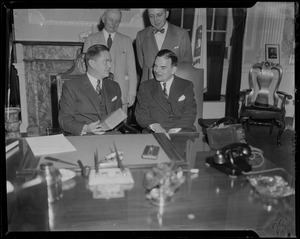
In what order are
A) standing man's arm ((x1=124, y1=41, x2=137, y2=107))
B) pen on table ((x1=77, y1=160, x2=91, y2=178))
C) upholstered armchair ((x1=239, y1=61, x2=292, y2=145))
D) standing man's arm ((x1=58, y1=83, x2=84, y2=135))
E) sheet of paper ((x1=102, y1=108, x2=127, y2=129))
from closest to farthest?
pen on table ((x1=77, y1=160, x2=91, y2=178)), sheet of paper ((x1=102, y1=108, x2=127, y2=129)), standing man's arm ((x1=58, y1=83, x2=84, y2=135)), standing man's arm ((x1=124, y1=41, x2=137, y2=107)), upholstered armchair ((x1=239, y1=61, x2=292, y2=145))

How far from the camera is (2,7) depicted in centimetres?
107

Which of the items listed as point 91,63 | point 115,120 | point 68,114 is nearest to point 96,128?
point 115,120

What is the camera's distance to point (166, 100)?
244 cm

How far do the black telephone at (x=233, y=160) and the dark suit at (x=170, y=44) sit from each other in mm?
1865

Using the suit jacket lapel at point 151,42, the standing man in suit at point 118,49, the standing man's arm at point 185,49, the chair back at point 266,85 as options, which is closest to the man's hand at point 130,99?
the standing man in suit at point 118,49

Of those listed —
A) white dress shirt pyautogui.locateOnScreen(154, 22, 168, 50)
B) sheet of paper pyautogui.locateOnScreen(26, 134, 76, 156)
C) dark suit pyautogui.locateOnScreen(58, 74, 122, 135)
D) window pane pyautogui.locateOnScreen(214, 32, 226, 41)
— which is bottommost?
sheet of paper pyautogui.locateOnScreen(26, 134, 76, 156)

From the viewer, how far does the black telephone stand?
1338 mm

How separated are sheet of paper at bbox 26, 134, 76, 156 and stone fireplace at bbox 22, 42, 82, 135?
240 cm

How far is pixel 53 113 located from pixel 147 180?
3.13 m

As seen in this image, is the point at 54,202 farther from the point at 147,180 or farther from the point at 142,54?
the point at 142,54

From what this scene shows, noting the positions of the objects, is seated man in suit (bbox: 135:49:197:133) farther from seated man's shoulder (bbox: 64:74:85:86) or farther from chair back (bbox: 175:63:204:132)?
seated man's shoulder (bbox: 64:74:85:86)

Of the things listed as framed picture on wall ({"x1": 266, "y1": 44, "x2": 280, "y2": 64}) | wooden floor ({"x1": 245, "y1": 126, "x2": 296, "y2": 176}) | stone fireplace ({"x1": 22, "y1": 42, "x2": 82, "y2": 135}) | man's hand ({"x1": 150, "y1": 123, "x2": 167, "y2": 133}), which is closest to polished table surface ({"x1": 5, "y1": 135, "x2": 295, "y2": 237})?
man's hand ({"x1": 150, "y1": 123, "x2": 167, "y2": 133})

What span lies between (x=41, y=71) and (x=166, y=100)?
2160 millimetres

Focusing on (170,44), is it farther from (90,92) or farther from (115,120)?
(115,120)
